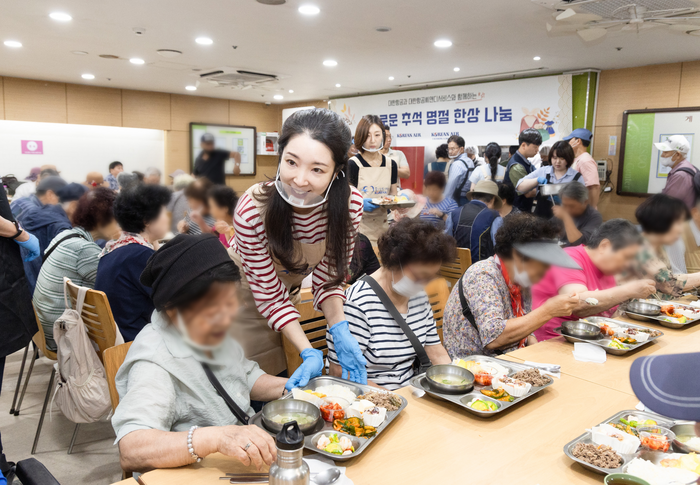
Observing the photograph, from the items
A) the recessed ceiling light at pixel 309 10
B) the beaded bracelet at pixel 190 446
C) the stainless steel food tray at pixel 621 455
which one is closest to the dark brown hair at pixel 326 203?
the beaded bracelet at pixel 190 446

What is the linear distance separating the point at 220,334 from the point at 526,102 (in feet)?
26.2

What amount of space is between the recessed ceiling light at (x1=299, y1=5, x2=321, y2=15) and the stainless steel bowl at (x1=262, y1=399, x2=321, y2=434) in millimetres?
3937

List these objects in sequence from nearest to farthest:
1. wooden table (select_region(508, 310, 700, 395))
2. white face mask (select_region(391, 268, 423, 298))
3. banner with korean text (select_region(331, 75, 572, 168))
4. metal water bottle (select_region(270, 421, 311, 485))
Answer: metal water bottle (select_region(270, 421, 311, 485)), white face mask (select_region(391, 268, 423, 298)), wooden table (select_region(508, 310, 700, 395)), banner with korean text (select_region(331, 75, 572, 168))

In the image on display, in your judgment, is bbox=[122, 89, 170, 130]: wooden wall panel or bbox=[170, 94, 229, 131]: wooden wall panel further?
bbox=[122, 89, 170, 130]: wooden wall panel

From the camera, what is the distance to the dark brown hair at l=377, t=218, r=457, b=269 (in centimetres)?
133

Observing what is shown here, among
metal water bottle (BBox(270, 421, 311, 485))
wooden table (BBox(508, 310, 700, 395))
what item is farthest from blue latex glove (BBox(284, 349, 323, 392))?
wooden table (BBox(508, 310, 700, 395))

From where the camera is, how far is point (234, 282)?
0.98 feet

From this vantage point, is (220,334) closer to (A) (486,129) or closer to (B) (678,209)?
(B) (678,209)

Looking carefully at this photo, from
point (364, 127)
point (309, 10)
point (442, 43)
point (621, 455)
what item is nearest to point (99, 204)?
point (621, 455)

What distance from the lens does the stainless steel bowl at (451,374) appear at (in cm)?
149

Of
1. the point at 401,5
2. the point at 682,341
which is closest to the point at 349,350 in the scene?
the point at 682,341

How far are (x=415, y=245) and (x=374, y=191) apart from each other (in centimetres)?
208

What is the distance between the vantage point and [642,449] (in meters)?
1.21

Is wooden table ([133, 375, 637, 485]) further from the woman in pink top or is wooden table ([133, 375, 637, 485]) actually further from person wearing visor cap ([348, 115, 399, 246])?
person wearing visor cap ([348, 115, 399, 246])
